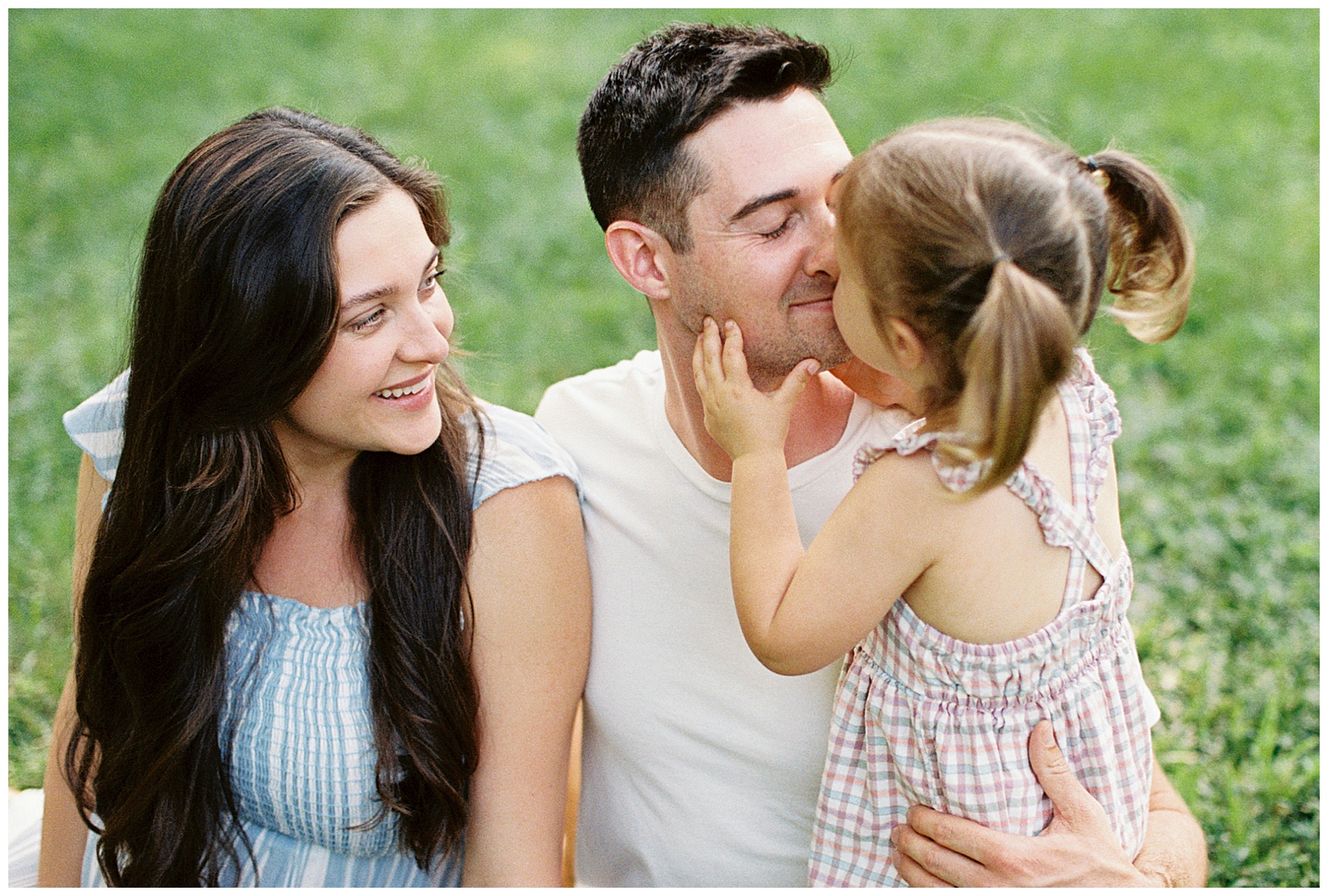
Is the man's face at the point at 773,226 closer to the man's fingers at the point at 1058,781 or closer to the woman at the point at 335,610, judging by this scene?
the woman at the point at 335,610

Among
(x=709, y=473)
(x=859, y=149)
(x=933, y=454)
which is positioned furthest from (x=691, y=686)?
(x=859, y=149)

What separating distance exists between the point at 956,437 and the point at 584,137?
3.68 ft

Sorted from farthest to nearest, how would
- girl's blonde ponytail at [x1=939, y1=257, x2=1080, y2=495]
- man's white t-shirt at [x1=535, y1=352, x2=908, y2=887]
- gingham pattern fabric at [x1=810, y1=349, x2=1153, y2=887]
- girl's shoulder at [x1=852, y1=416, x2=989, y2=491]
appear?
man's white t-shirt at [x1=535, y1=352, x2=908, y2=887], gingham pattern fabric at [x1=810, y1=349, x2=1153, y2=887], girl's shoulder at [x1=852, y1=416, x2=989, y2=491], girl's blonde ponytail at [x1=939, y1=257, x2=1080, y2=495]

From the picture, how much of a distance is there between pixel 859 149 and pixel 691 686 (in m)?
4.12

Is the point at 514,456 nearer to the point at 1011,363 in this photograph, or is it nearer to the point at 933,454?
the point at 933,454

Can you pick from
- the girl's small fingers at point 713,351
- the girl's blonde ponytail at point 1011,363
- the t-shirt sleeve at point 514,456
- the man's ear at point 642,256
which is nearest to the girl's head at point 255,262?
the t-shirt sleeve at point 514,456

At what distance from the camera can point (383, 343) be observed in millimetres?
2072

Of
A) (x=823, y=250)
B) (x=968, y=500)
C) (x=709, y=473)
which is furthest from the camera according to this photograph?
(x=709, y=473)

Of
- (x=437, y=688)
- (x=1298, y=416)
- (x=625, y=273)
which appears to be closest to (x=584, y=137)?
(x=625, y=273)

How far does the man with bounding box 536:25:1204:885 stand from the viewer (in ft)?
7.00

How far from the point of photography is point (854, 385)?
2299 mm

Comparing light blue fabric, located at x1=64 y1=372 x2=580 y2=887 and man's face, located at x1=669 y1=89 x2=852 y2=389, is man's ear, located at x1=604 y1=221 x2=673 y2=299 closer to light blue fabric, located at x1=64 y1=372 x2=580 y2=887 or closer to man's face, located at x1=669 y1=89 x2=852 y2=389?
man's face, located at x1=669 y1=89 x2=852 y2=389

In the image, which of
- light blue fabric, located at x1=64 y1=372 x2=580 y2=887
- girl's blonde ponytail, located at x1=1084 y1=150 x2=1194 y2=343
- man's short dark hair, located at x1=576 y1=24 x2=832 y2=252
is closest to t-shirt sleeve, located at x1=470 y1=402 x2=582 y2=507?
light blue fabric, located at x1=64 y1=372 x2=580 y2=887

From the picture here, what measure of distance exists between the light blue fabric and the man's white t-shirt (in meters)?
0.19
